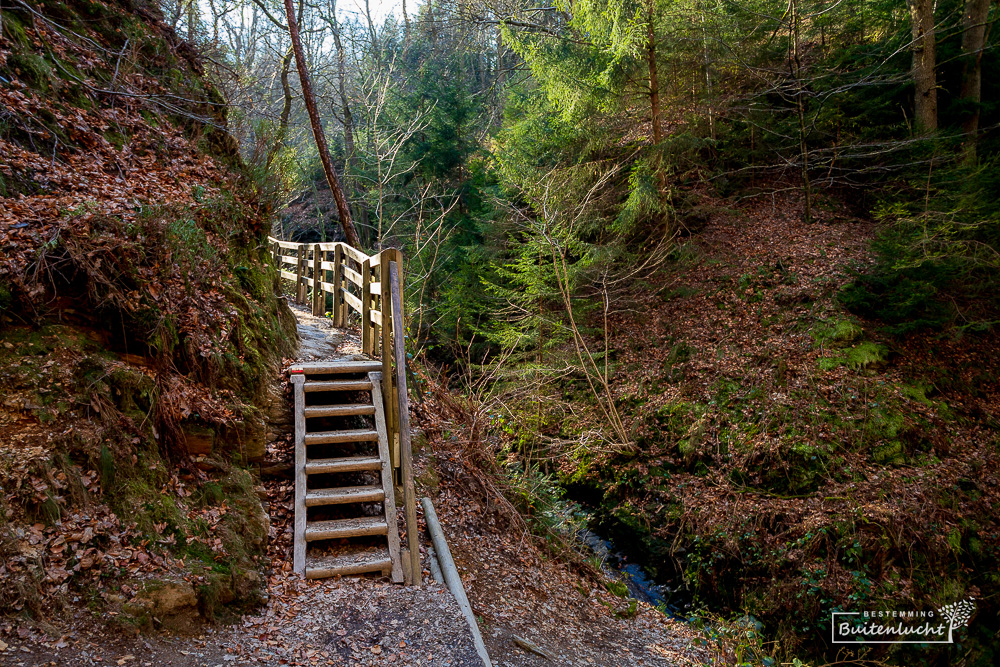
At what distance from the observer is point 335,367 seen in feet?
20.4

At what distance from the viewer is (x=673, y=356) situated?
11.7m

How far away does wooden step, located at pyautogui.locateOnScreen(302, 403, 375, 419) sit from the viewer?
18.8ft

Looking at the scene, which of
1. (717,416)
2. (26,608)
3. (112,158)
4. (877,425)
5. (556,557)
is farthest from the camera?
(717,416)

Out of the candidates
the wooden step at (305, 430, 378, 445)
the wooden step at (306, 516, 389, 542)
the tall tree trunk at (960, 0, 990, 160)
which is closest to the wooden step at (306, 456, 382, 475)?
the wooden step at (305, 430, 378, 445)

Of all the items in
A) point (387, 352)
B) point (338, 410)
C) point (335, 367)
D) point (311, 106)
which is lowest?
point (338, 410)

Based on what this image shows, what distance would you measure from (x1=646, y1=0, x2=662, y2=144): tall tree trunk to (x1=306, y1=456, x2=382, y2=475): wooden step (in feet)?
33.6

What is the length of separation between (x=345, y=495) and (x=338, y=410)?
992 mm

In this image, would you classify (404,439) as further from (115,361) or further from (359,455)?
(115,361)

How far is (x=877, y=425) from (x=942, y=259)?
2.92m

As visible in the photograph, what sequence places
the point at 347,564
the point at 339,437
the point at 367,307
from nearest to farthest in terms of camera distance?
the point at 347,564
the point at 339,437
the point at 367,307

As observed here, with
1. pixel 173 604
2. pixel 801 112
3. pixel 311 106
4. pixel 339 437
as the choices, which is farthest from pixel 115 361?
pixel 801 112

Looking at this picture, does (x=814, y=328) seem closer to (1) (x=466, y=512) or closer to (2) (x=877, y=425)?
(2) (x=877, y=425)

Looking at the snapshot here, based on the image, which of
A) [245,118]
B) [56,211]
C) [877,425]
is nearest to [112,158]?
→ [56,211]

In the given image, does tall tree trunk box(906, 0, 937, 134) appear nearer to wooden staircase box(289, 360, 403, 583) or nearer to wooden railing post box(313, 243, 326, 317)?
wooden staircase box(289, 360, 403, 583)
